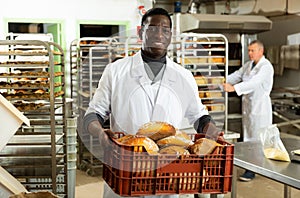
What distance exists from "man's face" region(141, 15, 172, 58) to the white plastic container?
1.87 feet

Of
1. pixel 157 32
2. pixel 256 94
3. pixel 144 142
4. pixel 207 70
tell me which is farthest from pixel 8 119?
pixel 256 94

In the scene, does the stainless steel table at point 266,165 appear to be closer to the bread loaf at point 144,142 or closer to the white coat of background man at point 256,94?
the bread loaf at point 144,142

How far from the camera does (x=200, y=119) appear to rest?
1.71 metres

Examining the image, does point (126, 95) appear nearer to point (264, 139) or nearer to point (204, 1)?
point (264, 139)

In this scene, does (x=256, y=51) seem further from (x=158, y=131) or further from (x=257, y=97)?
(x=158, y=131)

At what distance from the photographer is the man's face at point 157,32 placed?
61.4 inches

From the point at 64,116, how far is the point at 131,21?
2750mm

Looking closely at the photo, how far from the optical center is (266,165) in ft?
6.72

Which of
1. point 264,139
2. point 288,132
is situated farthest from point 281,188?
point 264,139

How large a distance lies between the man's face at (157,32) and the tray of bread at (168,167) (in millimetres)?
458

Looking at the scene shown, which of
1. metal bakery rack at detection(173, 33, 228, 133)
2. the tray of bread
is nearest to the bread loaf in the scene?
the tray of bread

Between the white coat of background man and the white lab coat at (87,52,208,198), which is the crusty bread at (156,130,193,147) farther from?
the white coat of background man

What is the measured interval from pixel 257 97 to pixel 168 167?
3.17 metres

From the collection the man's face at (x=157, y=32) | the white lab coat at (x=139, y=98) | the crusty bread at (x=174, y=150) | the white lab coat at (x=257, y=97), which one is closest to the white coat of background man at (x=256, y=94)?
the white lab coat at (x=257, y=97)
